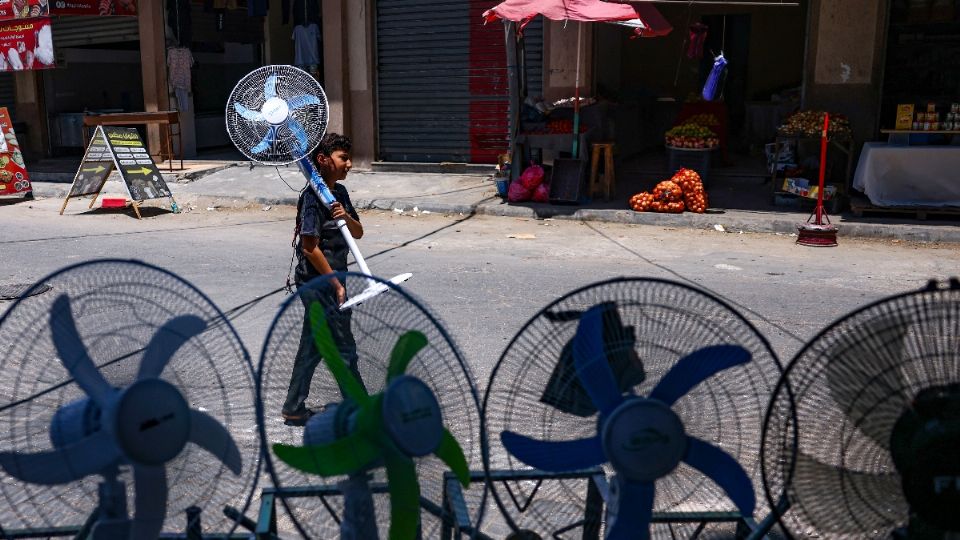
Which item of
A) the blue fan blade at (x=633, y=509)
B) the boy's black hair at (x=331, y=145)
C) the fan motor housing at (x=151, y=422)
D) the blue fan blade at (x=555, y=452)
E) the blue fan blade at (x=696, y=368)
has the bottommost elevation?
the blue fan blade at (x=633, y=509)

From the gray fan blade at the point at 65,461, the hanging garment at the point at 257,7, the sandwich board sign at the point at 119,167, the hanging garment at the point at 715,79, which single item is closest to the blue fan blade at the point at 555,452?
the gray fan blade at the point at 65,461

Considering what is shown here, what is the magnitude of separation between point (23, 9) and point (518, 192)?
11729 mm

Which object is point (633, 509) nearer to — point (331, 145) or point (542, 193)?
point (331, 145)

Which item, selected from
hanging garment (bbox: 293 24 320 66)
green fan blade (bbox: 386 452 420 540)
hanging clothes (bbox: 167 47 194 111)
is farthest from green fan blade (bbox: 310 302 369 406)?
hanging clothes (bbox: 167 47 194 111)

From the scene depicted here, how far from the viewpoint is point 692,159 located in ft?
Answer: 41.7

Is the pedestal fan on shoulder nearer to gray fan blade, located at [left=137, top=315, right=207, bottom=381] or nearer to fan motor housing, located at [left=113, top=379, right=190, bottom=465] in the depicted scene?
gray fan blade, located at [left=137, top=315, right=207, bottom=381]

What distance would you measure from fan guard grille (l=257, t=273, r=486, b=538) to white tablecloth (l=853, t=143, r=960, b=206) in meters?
9.71

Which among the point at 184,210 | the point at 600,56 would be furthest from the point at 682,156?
the point at 184,210

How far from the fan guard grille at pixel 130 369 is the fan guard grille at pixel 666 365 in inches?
34.2

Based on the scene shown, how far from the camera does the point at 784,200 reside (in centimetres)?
1186

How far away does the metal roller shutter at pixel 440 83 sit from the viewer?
15.2m

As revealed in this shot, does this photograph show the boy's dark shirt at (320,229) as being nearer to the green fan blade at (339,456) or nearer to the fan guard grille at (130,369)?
the fan guard grille at (130,369)

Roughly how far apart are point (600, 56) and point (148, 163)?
24.3ft

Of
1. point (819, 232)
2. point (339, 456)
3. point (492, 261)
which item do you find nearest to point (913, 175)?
point (819, 232)
